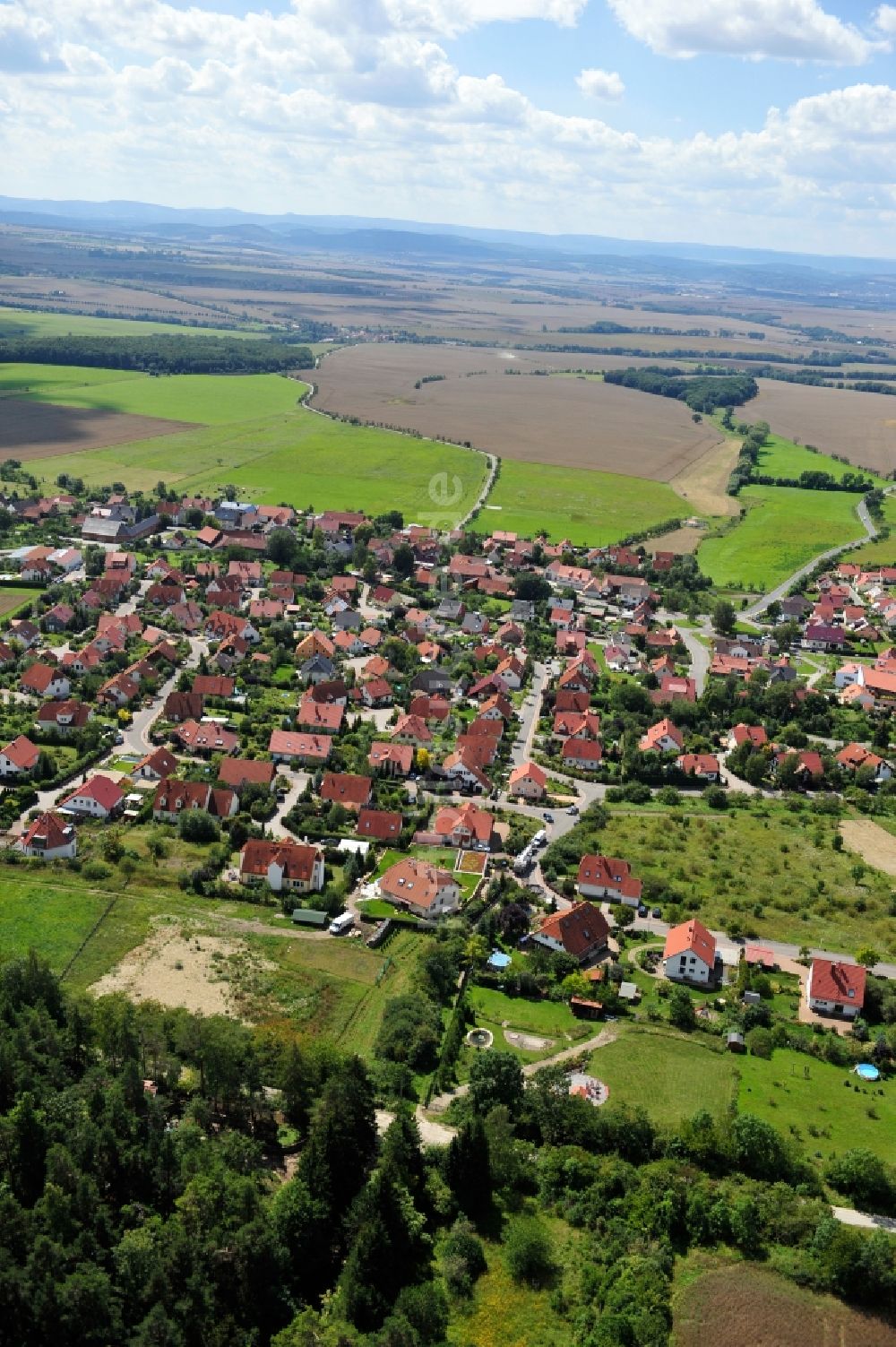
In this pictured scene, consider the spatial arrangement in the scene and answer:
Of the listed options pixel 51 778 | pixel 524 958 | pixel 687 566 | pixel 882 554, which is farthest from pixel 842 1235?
pixel 882 554

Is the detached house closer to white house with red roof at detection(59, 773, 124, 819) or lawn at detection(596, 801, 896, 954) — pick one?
white house with red roof at detection(59, 773, 124, 819)

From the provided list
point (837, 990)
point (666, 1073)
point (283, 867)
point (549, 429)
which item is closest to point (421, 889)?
point (283, 867)

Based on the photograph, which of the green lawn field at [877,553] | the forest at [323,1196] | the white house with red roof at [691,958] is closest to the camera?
the forest at [323,1196]

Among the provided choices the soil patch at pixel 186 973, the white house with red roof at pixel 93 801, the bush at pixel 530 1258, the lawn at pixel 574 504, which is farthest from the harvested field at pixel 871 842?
the lawn at pixel 574 504

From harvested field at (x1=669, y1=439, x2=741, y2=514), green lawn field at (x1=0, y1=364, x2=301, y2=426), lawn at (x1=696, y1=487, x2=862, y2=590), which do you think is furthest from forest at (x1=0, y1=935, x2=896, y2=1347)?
green lawn field at (x1=0, y1=364, x2=301, y2=426)

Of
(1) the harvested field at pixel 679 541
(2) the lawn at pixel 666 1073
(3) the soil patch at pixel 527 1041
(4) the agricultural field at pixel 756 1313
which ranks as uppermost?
(1) the harvested field at pixel 679 541

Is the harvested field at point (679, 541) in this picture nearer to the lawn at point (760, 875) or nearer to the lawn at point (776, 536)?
the lawn at point (776, 536)

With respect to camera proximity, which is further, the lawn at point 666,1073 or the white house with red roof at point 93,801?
the white house with red roof at point 93,801
